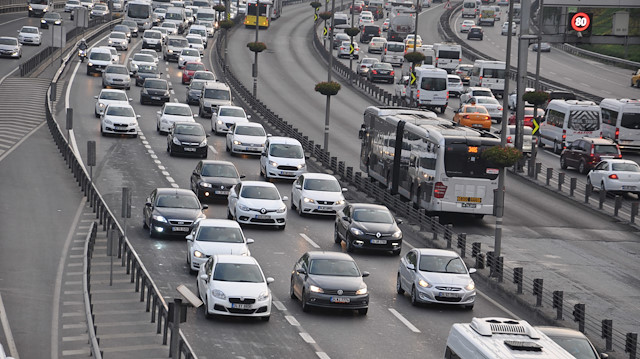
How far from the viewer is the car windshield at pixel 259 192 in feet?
129

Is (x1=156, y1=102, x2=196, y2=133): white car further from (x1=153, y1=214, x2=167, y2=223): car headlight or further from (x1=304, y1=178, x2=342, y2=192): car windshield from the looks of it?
(x1=153, y1=214, x2=167, y2=223): car headlight

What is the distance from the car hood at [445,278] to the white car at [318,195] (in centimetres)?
1185

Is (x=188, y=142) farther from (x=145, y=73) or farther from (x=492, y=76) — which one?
(x=492, y=76)

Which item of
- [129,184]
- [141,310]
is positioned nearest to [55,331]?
[141,310]

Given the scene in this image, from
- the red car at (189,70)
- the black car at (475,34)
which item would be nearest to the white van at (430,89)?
the red car at (189,70)

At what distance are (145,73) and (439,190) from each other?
3871 centimetres

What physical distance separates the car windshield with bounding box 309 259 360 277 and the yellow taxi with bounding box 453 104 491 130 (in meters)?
38.3

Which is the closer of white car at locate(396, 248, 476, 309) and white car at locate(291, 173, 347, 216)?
white car at locate(396, 248, 476, 309)

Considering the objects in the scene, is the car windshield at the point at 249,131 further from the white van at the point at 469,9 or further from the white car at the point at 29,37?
the white van at the point at 469,9

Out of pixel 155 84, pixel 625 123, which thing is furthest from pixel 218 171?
pixel 625 123

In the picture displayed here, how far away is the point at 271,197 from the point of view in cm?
3953

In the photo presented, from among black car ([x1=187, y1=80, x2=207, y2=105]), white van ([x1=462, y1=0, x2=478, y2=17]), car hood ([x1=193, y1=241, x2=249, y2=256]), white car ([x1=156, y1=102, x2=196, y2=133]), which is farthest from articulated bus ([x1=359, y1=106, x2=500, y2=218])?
white van ([x1=462, y1=0, x2=478, y2=17])

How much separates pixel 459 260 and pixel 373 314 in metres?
2.93

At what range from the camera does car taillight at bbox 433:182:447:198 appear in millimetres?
42062
